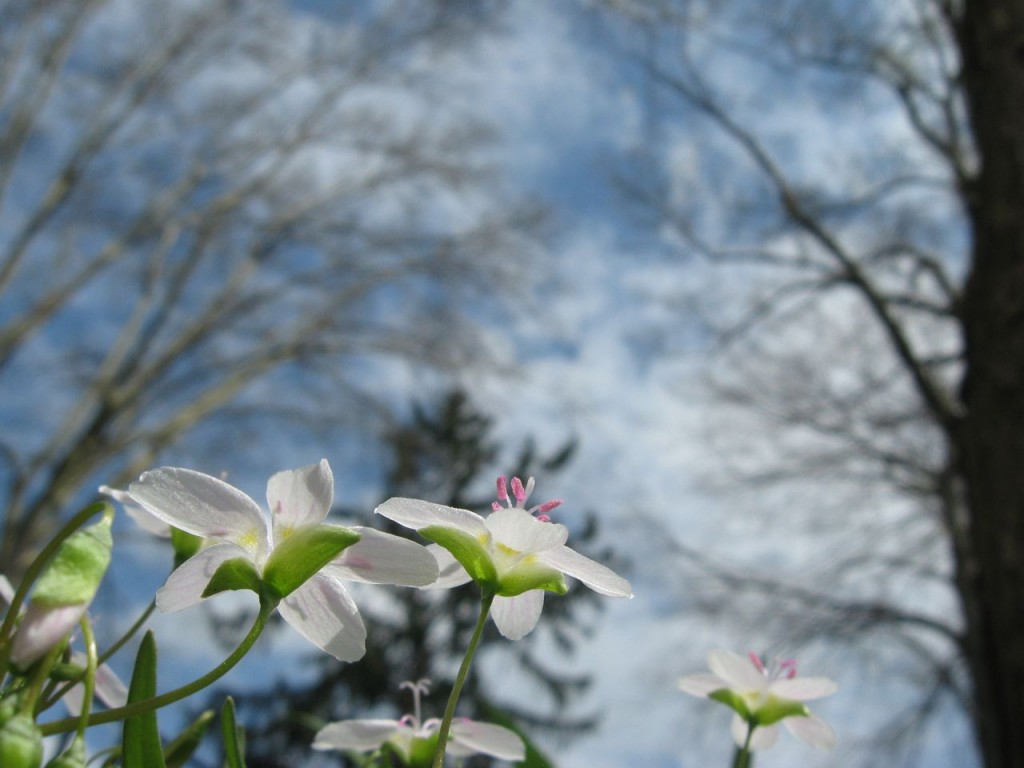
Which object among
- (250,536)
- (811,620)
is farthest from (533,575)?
(811,620)

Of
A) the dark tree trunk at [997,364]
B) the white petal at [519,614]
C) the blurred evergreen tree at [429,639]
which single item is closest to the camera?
the white petal at [519,614]

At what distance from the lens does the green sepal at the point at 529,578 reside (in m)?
0.45

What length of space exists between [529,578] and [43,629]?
229mm

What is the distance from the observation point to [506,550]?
46cm

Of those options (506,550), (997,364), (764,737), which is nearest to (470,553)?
(506,550)

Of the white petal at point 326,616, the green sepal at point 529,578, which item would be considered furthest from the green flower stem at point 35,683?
the green sepal at point 529,578

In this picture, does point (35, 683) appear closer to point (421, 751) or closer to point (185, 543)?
point (185, 543)

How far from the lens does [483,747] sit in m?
0.54

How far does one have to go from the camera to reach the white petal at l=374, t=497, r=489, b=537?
1.36 ft

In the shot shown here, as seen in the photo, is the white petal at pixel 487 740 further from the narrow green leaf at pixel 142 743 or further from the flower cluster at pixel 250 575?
the narrow green leaf at pixel 142 743

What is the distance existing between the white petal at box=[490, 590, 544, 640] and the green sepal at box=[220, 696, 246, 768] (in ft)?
0.51

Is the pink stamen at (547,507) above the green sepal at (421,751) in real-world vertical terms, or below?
above

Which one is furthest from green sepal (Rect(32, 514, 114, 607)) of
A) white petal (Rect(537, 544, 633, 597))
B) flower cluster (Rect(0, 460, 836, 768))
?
white petal (Rect(537, 544, 633, 597))

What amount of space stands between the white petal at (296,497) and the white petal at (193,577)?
0.08 ft
